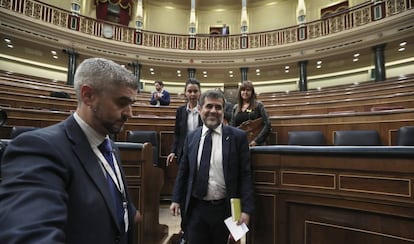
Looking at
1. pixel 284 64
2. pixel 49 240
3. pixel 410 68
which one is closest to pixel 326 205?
pixel 49 240

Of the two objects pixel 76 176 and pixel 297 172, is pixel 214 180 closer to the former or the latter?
pixel 297 172

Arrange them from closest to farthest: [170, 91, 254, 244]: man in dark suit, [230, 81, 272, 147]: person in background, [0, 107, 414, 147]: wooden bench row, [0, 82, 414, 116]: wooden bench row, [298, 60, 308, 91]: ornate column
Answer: [170, 91, 254, 244]: man in dark suit, [230, 81, 272, 147]: person in background, [0, 107, 414, 147]: wooden bench row, [0, 82, 414, 116]: wooden bench row, [298, 60, 308, 91]: ornate column

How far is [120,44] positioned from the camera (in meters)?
9.61

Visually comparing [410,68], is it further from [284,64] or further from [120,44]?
[120,44]

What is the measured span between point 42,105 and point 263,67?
27.9 feet

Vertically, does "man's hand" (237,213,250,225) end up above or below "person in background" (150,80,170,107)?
below

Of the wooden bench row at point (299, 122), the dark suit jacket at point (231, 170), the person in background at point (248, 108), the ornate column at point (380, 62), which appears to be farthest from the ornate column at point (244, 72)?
the dark suit jacket at point (231, 170)

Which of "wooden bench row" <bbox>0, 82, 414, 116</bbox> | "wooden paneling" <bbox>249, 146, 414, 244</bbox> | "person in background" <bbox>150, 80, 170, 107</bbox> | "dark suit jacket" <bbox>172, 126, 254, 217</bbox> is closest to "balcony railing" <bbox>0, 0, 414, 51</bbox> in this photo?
"wooden bench row" <bbox>0, 82, 414, 116</bbox>

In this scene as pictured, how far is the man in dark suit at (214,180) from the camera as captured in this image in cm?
124

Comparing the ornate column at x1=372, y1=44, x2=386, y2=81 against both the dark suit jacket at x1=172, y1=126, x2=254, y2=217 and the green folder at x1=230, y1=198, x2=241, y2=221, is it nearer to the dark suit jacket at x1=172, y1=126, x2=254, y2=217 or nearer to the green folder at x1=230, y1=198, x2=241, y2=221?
the dark suit jacket at x1=172, y1=126, x2=254, y2=217

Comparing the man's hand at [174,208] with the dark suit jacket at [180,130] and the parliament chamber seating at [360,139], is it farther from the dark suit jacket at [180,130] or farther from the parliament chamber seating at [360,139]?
the parliament chamber seating at [360,139]

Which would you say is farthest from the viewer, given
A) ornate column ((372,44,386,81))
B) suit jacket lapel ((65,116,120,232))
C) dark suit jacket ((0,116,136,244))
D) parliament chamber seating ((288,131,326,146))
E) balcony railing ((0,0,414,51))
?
ornate column ((372,44,386,81))

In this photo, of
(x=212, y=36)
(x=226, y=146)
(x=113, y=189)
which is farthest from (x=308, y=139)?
(x=212, y=36)

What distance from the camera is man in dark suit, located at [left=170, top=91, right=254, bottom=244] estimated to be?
124 centimetres
